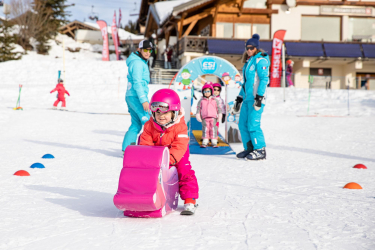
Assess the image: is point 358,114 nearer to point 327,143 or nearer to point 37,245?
point 327,143

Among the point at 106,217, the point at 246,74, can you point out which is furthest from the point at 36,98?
the point at 106,217

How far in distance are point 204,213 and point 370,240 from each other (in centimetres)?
128

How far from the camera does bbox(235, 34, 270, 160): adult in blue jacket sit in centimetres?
668

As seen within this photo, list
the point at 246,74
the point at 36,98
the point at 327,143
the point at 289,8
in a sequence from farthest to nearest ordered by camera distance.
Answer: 1. the point at 289,8
2. the point at 36,98
3. the point at 327,143
4. the point at 246,74

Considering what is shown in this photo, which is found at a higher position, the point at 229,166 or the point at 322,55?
the point at 322,55

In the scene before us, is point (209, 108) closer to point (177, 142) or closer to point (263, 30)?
point (177, 142)

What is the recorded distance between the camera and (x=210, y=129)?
8.81 m

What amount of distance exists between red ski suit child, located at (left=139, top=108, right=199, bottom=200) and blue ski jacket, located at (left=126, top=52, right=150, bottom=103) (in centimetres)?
258

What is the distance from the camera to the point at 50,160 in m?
6.29

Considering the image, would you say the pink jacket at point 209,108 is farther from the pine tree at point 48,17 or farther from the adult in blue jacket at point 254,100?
the pine tree at point 48,17

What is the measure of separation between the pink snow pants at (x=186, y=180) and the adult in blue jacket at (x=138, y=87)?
8.71ft

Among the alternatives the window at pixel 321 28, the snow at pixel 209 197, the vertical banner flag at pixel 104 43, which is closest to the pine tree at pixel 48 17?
the vertical banner flag at pixel 104 43

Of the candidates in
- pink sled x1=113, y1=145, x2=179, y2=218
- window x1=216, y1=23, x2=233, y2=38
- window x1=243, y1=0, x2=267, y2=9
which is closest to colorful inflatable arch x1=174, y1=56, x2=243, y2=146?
pink sled x1=113, y1=145, x2=179, y2=218

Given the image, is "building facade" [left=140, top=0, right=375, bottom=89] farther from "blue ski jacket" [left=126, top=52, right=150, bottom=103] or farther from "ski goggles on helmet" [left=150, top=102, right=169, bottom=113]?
"ski goggles on helmet" [left=150, top=102, right=169, bottom=113]
